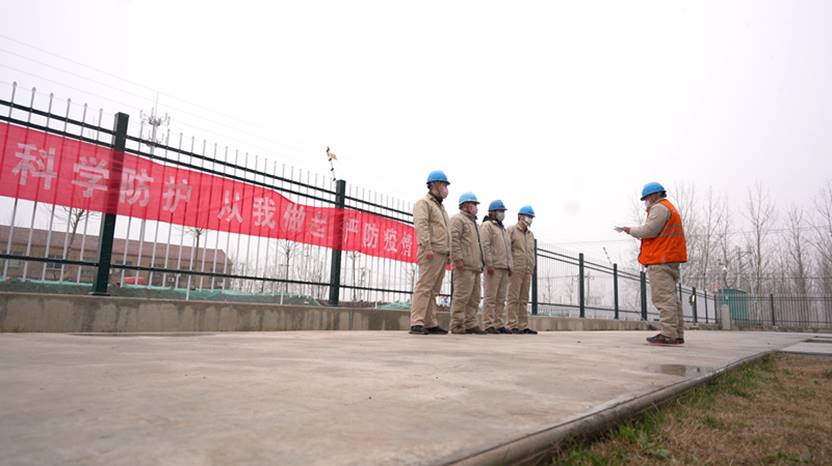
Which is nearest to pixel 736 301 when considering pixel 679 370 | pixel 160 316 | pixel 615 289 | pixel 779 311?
pixel 779 311

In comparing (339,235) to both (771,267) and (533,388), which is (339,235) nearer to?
(533,388)

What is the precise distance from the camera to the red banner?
446 cm

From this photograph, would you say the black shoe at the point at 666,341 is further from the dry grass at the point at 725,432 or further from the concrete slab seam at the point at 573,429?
the concrete slab seam at the point at 573,429

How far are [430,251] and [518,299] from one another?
238 cm

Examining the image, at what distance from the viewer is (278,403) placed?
1510 millimetres

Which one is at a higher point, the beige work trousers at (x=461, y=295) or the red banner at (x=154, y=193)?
the red banner at (x=154, y=193)

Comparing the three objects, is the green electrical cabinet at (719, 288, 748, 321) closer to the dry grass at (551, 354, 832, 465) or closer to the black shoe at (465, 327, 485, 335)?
the black shoe at (465, 327, 485, 335)

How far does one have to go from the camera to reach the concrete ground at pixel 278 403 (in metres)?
1.04

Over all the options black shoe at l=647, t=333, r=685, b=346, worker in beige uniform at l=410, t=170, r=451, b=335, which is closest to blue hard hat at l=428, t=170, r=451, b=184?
worker in beige uniform at l=410, t=170, r=451, b=335

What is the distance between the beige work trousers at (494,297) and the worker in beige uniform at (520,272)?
0.82 feet

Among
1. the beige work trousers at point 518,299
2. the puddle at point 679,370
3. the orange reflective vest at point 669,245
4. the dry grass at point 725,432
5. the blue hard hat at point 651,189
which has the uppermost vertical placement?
the blue hard hat at point 651,189

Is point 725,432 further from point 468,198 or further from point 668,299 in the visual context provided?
point 468,198

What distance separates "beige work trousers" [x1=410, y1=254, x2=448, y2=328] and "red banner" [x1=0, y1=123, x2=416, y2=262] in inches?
59.2

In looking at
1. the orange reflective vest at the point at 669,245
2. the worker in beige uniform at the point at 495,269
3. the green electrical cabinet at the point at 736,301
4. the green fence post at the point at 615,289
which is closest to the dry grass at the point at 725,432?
the orange reflective vest at the point at 669,245
